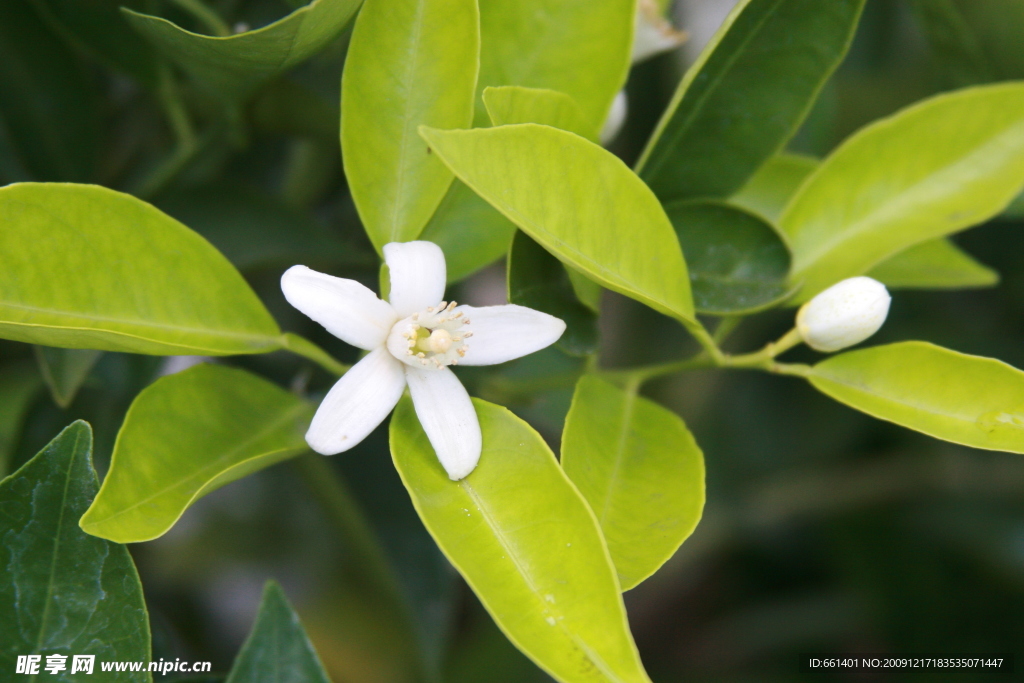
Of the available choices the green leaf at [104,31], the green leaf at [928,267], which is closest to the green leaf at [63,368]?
the green leaf at [104,31]

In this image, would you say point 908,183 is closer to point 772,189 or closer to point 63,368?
point 772,189

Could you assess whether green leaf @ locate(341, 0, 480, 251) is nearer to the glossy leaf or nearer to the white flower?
the white flower

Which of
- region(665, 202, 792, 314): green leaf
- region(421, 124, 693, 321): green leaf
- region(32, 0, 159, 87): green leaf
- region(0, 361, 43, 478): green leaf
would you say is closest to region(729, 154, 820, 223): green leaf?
region(665, 202, 792, 314): green leaf

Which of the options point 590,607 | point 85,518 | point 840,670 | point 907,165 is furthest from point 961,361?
point 840,670

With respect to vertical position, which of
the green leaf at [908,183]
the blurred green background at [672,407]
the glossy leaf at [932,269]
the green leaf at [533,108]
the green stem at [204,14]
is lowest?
the blurred green background at [672,407]

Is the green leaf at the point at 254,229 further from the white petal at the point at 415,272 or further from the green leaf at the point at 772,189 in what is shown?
the green leaf at the point at 772,189

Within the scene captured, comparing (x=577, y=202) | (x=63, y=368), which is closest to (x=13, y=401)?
(x=63, y=368)

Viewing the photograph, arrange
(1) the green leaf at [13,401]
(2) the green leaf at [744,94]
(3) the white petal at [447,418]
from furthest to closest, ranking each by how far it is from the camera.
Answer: (1) the green leaf at [13,401]
(2) the green leaf at [744,94]
(3) the white petal at [447,418]
